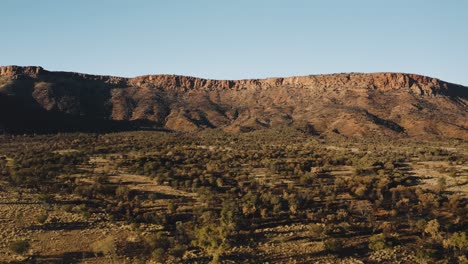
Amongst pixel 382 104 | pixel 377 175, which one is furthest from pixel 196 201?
pixel 382 104

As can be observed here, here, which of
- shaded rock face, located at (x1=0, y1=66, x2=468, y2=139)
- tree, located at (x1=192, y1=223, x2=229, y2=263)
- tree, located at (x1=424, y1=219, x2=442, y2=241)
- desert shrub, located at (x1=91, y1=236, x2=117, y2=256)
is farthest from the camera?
shaded rock face, located at (x1=0, y1=66, x2=468, y2=139)

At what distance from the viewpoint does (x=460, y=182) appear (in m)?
36.8

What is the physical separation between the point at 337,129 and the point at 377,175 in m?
65.7

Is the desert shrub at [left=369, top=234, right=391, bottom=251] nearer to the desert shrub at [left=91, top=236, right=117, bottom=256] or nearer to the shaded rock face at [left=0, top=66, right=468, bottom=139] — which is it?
the desert shrub at [left=91, top=236, right=117, bottom=256]

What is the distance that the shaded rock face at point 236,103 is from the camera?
343 feet

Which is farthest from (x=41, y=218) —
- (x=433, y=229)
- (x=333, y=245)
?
(x=433, y=229)

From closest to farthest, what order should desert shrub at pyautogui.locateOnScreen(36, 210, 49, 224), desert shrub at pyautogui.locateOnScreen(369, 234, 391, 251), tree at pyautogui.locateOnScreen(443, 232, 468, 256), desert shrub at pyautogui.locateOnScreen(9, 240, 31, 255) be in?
desert shrub at pyautogui.locateOnScreen(9, 240, 31, 255)
tree at pyautogui.locateOnScreen(443, 232, 468, 256)
desert shrub at pyautogui.locateOnScreen(369, 234, 391, 251)
desert shrub at pyautogui.locateOnScreen(36, 210, 49, 224)

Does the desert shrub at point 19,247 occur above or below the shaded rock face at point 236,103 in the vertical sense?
below

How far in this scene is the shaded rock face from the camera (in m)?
104

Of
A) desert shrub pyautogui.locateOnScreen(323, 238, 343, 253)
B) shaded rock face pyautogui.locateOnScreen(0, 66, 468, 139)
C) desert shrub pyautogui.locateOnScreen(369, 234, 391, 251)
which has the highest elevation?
shaded rock face pyautogui.locateOnScreen(0, 66, 468, 139)

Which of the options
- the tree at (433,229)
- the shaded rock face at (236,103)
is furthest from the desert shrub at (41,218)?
the shaded rock face at (236,103)

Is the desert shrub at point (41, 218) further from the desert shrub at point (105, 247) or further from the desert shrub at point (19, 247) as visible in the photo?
the desert shrub at point (105, 247)

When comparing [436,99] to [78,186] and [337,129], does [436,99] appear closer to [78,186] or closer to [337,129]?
[337,129]

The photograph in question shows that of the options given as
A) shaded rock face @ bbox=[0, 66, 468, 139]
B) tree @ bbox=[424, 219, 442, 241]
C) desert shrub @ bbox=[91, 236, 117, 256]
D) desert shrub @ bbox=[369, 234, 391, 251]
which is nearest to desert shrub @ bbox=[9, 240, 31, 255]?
desert shrub @ bbox=[91, 236, 117, 256]
